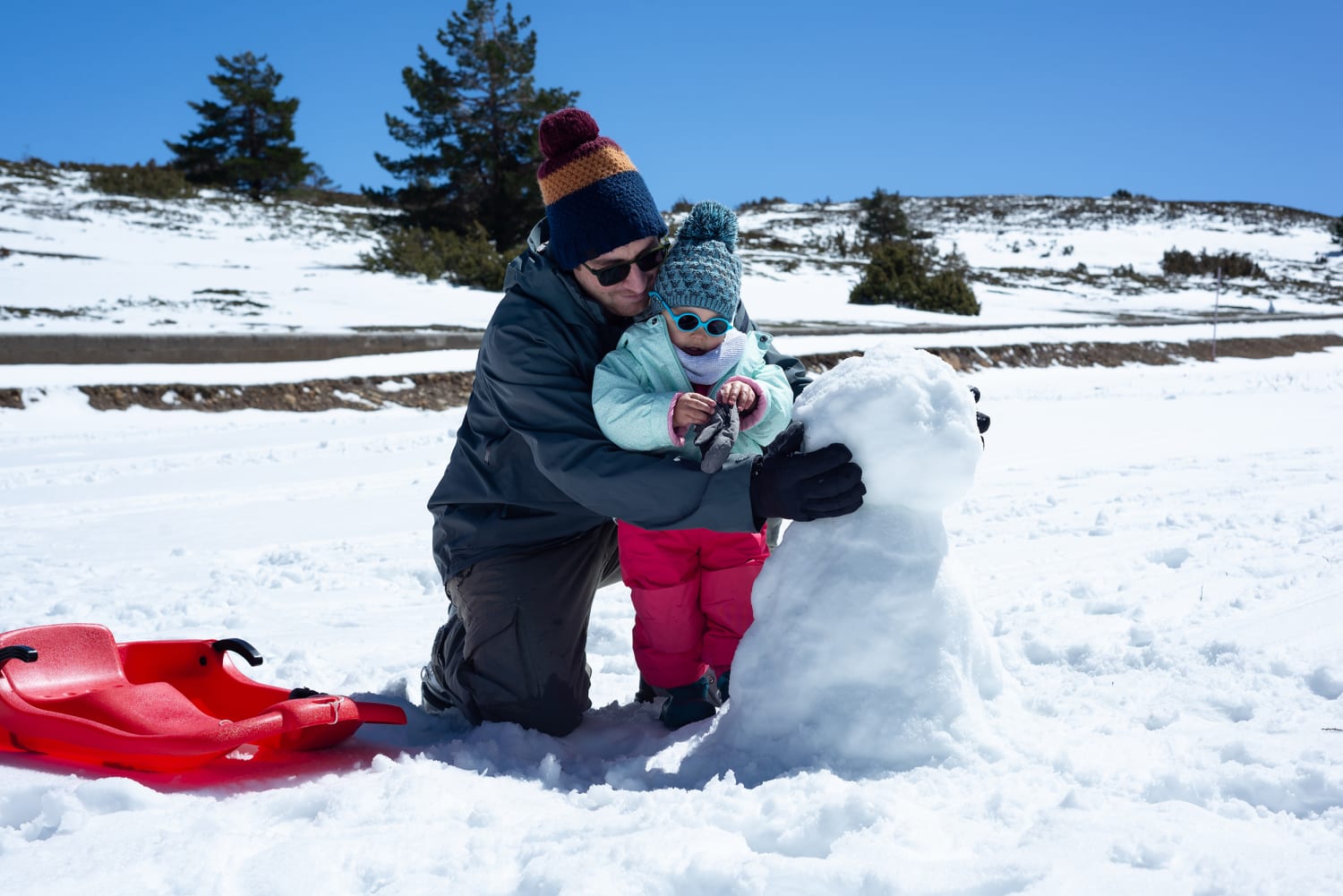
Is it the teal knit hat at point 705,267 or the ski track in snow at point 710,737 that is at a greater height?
the teal knit hat at point 705,267

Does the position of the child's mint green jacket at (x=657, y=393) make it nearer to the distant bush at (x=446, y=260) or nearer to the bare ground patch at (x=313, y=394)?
the bare ground patch at (x=313, y=394)

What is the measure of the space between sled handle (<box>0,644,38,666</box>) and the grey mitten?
1634 mm

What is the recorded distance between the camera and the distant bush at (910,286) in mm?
17453

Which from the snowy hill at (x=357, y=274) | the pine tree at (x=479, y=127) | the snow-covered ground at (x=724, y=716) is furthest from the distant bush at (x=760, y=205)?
the snow-covered ground at (x=724, y=716)

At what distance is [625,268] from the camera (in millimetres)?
2607

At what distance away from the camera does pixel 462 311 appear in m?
13.4

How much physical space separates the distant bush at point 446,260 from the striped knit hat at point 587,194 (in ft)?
43.9

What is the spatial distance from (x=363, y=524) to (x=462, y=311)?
8.70m

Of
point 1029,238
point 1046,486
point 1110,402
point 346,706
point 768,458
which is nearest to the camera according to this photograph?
point 768,458

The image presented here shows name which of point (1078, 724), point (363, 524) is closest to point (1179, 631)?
point (1078, 724)

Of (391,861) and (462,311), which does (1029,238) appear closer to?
(462,311)

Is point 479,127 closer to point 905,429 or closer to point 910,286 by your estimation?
point 910,286

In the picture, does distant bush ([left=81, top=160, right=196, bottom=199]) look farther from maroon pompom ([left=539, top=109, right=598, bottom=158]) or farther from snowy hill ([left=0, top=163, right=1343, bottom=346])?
maroon pompom ([left=539, top=109, right=598, bottom=158])

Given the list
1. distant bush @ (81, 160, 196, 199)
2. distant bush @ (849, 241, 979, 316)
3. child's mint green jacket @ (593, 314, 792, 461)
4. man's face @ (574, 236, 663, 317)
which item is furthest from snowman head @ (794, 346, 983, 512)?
distant bush @ (81, 160, 196, 199)
